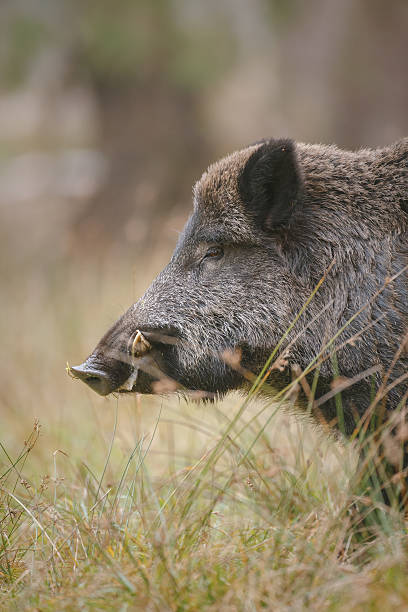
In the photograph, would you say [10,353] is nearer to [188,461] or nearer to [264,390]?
[188,461]

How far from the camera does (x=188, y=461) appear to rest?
14.5ft

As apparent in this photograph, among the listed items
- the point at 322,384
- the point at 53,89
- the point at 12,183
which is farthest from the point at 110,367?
the point at 12,183

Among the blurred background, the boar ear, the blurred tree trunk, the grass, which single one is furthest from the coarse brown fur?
the blurred tree trunk

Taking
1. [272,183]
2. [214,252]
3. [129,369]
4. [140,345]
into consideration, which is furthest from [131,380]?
[272,183]

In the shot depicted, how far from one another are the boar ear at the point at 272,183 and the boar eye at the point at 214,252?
0.83 feet

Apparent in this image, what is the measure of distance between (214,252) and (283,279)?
0.41 metres

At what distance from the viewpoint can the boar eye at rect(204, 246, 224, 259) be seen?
3.72 meters

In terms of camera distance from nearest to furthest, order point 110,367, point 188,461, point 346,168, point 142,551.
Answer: point 142,551
point 110,367
point 346,168
point 188,461

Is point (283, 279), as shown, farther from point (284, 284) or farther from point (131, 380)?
point (131, 380)

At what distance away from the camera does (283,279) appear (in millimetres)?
3584

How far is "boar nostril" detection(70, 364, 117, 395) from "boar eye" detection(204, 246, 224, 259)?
86cm

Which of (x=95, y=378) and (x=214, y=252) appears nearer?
(x=95, y=378)

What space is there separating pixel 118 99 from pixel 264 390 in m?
10.3

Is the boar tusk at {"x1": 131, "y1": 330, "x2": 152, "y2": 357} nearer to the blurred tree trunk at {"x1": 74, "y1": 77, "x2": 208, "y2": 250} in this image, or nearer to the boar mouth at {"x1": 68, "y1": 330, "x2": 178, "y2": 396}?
the boar mouth at {"x1": 68, "y1": 330, "x2": 178, "y2": 396}
